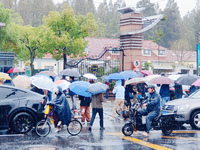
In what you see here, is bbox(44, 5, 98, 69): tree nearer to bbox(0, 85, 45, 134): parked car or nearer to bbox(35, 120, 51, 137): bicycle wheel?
bbox(0, 85, 45, 134): parked car

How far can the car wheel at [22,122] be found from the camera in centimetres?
992

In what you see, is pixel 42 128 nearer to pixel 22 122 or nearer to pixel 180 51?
pixel 22 122

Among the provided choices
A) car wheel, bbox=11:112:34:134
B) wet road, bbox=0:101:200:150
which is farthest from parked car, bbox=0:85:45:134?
wet road, bbox=0:101:200:150

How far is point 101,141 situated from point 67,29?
18774 millimetres

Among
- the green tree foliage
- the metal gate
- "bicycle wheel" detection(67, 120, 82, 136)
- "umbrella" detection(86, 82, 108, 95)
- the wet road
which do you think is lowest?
the wet road

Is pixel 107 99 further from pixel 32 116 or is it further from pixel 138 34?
pixel 32 116

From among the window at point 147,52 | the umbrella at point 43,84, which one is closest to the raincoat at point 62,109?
the umbrella at point 43,84

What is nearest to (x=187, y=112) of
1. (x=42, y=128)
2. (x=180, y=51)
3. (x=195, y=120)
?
(x=195, y=120)

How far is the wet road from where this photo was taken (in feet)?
27.4

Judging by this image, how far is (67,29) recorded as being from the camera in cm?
2680

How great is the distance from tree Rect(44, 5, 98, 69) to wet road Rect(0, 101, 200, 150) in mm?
15697

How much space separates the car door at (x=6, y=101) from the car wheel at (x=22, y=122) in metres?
0.27

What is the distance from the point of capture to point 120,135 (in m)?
10.2

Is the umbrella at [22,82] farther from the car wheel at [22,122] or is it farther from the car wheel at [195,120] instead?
the car wheel at [195,120]
